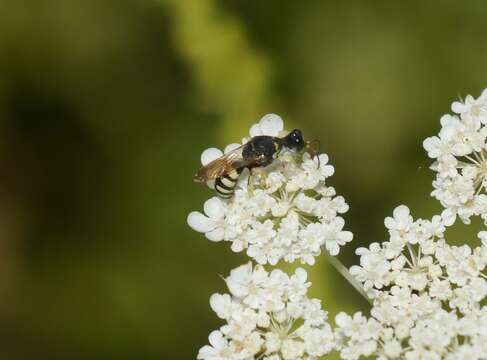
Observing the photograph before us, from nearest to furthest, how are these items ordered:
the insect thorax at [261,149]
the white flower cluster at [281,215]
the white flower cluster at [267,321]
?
the white flower cluster at [267,321], the white flower cluster at [281,215], the insect thorax at [261,149]

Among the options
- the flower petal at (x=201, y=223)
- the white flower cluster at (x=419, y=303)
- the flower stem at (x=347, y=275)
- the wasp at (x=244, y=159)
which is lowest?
the white flower cluster at (x=419, y=303)

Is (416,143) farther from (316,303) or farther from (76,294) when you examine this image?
(76,294)

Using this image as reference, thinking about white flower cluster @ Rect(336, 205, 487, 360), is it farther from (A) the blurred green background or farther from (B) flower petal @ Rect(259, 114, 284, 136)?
(A) the blurred green background

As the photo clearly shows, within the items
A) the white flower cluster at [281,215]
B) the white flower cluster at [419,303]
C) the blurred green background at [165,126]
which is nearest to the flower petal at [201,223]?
the white flower cluster at [281,215]

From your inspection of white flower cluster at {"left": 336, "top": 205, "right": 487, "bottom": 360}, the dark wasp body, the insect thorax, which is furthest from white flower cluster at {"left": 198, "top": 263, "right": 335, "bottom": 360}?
the insect thorax

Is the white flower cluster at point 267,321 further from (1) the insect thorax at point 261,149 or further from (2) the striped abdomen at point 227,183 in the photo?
(1) the insect thorax at point 261,149

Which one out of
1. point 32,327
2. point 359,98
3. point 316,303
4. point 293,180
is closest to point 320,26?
point 359,98

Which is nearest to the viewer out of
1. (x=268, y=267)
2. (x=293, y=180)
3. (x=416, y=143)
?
(x=293, y=180)
